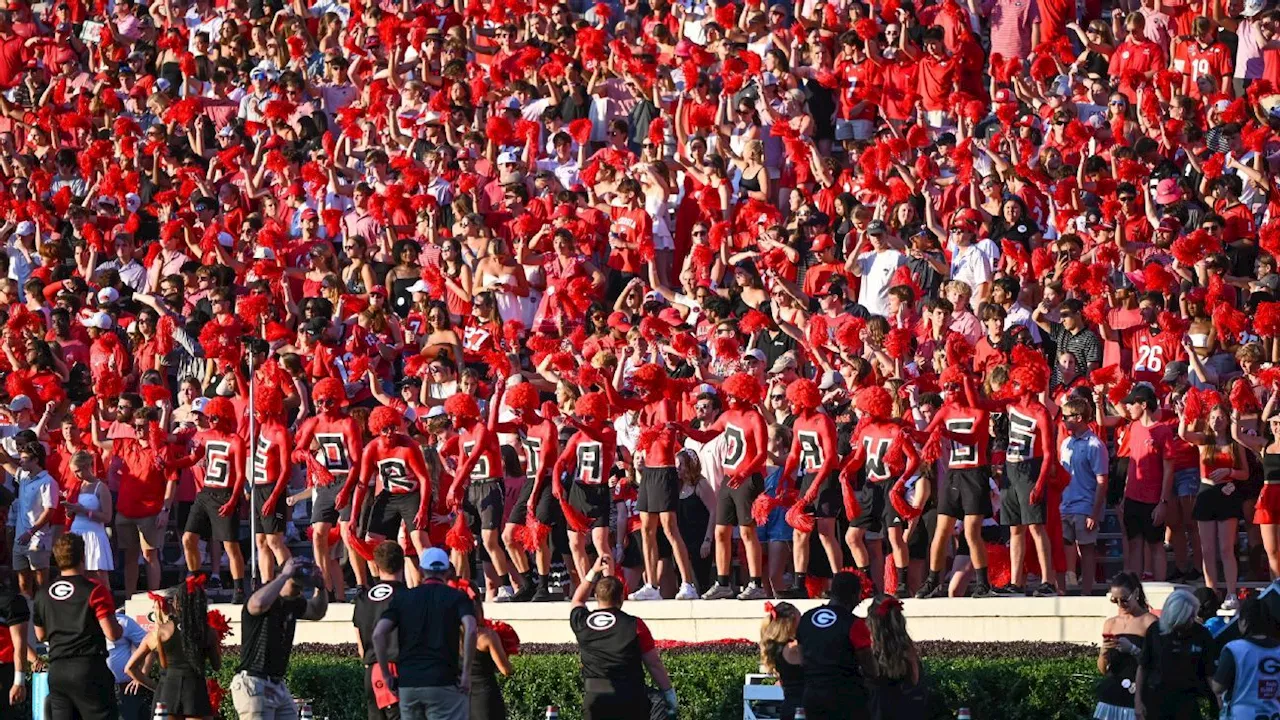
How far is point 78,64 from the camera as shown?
1047 inches

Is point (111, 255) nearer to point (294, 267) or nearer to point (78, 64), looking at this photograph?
point (294, 267)

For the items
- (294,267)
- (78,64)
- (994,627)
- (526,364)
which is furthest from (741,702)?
(78,64)

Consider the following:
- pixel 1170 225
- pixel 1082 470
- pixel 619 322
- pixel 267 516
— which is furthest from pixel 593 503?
pixel 1170 225

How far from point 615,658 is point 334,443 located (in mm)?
5796

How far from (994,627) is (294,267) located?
27.9 ft

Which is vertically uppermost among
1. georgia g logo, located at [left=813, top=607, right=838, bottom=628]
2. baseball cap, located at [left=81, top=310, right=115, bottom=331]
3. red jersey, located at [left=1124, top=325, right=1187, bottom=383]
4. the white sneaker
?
baseball cap, located at [left=81, top=310, right=115, bottom=331]

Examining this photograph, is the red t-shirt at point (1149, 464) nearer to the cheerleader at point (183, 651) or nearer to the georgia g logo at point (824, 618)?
the georgia g logo at point (824, 618)

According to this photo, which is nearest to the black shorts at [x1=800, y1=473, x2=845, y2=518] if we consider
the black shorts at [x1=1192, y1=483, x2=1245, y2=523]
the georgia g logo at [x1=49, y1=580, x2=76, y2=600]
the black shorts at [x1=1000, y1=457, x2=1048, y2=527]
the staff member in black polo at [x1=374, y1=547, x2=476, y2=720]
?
the black shorts at [x1=1000, y1=457, x2=1048, y2=527]

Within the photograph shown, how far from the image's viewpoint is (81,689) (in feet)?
42.5

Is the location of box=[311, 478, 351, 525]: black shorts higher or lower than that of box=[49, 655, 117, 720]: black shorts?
higher

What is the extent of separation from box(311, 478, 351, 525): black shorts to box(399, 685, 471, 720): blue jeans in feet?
18.5

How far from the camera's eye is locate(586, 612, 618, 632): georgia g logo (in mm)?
12508

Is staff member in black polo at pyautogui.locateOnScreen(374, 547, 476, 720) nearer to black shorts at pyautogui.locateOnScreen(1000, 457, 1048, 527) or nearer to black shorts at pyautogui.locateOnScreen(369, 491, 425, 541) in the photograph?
black shorts at pyautogui.locateOnScreen(1000, 457, 1048, 527)

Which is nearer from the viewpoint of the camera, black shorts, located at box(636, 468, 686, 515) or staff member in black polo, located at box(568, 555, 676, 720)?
staff member in black polo, located at box(568, 555, 676, 720)
